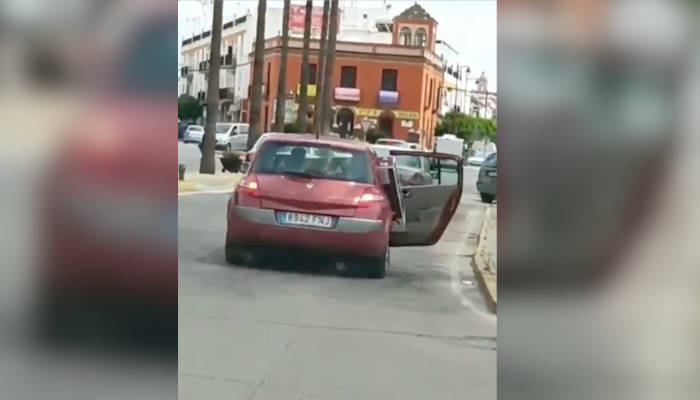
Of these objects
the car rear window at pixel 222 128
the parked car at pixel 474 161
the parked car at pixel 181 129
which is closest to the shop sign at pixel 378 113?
the parked car at pixel 474 161

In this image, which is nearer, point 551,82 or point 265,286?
point 551,82

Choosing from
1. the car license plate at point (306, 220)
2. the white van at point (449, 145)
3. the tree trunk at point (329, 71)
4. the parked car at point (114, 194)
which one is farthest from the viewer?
the car license plate at point (306, 220)

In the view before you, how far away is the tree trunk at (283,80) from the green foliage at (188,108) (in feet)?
0.78

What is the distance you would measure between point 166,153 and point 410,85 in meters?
0.78

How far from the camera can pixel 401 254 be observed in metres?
3.24

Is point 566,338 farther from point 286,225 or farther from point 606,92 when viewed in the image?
point 286,225

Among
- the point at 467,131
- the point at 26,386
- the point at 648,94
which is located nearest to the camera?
the point at 648,94

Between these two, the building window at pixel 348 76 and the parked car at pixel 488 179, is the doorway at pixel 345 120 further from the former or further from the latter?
the parked car at pixel 488 179

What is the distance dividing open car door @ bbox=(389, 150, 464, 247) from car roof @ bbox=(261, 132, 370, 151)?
0.12 m

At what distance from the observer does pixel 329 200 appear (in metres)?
3.31

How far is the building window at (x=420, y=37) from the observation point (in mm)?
3040

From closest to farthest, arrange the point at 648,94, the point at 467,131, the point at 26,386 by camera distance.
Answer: the point at 648,94, the point at 26,386, the point at 467,131

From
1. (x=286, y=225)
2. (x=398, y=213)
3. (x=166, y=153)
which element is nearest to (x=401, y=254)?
(x=398, y=213)

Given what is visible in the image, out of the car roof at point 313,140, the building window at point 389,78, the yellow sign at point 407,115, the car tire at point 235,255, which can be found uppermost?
the building window at point 389,78
